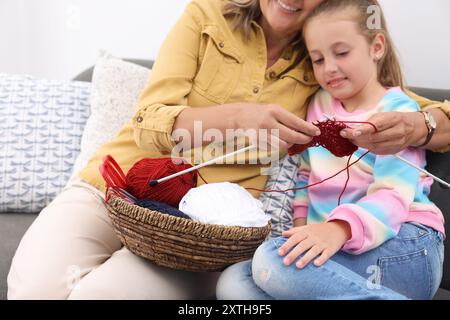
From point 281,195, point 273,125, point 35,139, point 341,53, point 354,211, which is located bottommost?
point 35,139

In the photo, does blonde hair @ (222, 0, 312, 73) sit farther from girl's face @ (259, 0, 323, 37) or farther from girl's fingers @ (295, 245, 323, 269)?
girl's fingers @ (295, 245, 323, 269)

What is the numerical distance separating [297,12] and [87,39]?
108cm

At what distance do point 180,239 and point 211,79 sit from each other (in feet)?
1.43

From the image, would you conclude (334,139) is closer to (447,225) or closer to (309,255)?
(309,255)

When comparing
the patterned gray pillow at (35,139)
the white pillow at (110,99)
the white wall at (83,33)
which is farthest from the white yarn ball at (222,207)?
the white wall at (83,33)

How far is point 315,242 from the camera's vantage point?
843 millimetres

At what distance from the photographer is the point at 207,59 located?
112cm

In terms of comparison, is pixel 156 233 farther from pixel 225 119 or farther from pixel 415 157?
pixel 415 157

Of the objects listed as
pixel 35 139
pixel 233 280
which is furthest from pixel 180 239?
pixel 35 139

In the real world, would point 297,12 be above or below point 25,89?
above

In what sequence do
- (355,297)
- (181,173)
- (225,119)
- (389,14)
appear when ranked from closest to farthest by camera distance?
(355,297) < (181,173) < (225,119) < (389,14)

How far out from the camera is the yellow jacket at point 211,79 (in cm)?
109

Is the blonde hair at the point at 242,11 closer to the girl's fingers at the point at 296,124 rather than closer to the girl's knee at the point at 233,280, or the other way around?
the girl's fingers at the point at 296,124
